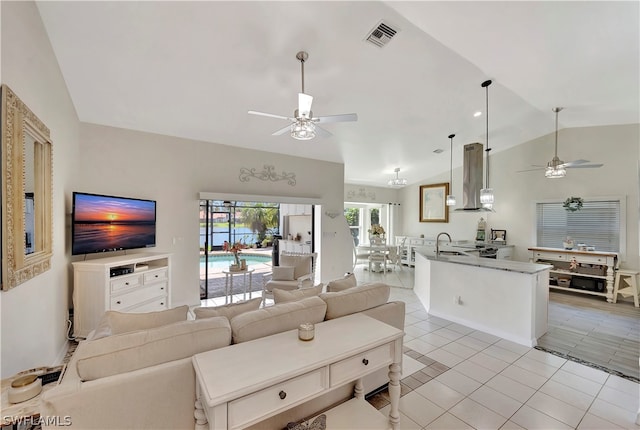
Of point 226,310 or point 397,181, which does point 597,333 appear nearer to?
point 397,181

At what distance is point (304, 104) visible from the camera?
2510 mm

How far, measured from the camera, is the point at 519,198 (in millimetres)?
6172

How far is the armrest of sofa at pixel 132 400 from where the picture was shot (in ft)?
3.66

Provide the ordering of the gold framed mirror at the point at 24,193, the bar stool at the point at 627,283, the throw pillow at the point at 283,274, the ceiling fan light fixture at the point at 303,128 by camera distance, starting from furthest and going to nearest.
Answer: the bar stool at the point at 627,283 → the throw pillow at the point at 283,274 → the ceiling fan light fixture at the point at 303,128 → the gold framed mirror at the point at 24,193

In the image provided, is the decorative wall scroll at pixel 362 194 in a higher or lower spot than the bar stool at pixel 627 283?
higher

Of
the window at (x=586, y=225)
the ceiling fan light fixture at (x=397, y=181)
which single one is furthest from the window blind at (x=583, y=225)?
the ceiling fan light fixture at (x=397, y=181)

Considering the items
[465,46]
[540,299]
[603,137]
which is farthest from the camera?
[603,137]

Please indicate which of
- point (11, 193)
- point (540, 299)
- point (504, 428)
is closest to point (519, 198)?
point (540, 299)

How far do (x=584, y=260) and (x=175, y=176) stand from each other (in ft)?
24.5

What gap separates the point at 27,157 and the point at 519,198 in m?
7.88

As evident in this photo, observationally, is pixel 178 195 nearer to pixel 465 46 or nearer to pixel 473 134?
pixel 465 46

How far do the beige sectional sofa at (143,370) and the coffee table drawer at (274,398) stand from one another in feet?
0.73

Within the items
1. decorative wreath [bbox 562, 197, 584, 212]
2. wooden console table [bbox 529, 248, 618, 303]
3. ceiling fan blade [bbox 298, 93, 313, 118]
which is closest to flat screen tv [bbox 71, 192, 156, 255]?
ceiling fan blade [bbox 298, 93, 313, 118]

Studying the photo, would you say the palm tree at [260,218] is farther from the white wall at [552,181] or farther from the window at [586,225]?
the window at [586,225]
